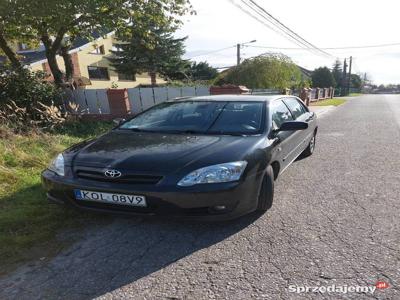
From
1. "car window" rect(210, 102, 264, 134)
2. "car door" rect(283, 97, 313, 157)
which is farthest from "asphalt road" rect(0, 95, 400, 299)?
"car door" rect(283, 97, 313, 157)

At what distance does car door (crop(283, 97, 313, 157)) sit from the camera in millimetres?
5117

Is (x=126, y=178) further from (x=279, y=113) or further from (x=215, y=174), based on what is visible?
(x=279, y=113)

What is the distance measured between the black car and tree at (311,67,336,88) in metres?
61.6

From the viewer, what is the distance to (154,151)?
10.6 ft

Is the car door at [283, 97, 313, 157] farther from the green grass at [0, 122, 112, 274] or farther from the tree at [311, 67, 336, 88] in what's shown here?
the tree at [311, 67, 336, 88]

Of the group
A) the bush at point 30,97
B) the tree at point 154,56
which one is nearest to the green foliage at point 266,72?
the tree at point 154,56

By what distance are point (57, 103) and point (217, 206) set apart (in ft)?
32.2

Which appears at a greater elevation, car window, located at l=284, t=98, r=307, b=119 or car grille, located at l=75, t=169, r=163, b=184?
car window, located at l=284, t=98, r=307, b=119

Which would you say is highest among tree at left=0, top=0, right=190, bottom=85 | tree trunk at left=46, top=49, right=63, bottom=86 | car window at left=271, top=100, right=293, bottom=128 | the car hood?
tree at left=0, top=0, right=190, bottom=85

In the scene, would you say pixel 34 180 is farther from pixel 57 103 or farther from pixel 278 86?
pixel 278 86

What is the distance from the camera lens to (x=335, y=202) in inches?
→ 157

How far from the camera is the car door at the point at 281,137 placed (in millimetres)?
3950

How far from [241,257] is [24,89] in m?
9.58

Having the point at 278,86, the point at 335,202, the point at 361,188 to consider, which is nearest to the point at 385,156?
the point at 361,188
